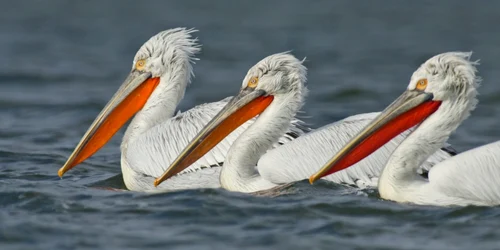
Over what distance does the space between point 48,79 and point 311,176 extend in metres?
7.24

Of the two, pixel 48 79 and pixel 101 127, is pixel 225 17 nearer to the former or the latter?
pixel 48 79

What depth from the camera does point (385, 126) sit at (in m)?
7.60

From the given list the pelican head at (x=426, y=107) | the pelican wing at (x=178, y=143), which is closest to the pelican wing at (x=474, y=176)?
the pelican head at (x=426, y=107)

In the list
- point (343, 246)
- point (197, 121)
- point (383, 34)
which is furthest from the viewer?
point (383, 34)

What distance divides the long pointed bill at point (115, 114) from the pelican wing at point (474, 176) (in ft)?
8.75

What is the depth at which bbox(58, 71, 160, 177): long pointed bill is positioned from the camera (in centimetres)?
891

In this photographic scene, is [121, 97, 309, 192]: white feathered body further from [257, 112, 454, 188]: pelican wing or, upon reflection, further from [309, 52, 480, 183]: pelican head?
[309, 52, 480, 183]: pelican head

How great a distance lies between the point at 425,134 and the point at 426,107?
164 mm

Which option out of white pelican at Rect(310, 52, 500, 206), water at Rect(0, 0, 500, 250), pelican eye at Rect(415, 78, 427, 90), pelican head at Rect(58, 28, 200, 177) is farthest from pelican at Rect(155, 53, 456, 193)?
pelican head at Rect(58, 28, 200, 177)

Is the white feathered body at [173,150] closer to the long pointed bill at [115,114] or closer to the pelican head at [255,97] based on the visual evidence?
the long pointed bill at [115,114]

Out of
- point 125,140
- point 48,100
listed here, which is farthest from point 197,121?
point 48,100

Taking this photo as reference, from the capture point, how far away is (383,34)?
17234mm

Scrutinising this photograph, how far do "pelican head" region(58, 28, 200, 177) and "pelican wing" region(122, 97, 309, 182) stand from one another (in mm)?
306

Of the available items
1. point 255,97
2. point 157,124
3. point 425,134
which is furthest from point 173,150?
point 425,134
